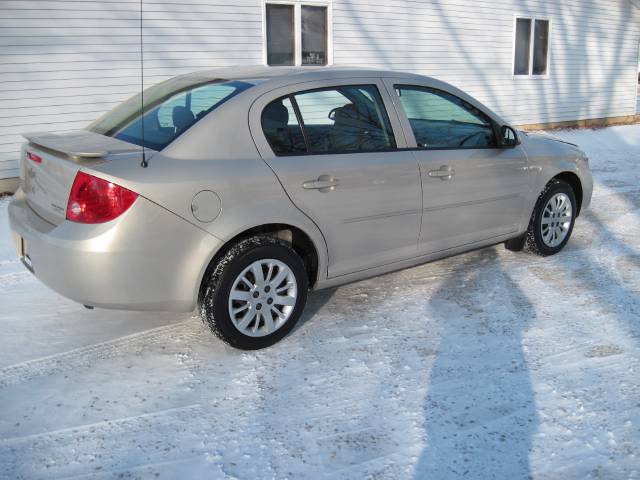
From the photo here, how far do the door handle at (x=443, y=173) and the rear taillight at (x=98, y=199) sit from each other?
6.87 ft

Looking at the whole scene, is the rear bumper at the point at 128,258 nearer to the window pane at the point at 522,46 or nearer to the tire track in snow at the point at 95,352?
the tire track in snow at the point at 95,352

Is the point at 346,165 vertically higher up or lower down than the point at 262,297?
higher up

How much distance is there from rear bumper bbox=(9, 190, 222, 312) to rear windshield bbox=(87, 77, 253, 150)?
0.50 m

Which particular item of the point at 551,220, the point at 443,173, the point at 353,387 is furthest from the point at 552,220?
the point at 353,387

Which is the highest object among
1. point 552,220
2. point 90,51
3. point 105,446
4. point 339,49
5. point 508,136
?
point 339,49

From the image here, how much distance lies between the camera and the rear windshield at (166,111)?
368 cm

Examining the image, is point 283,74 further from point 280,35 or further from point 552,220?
point 280,35

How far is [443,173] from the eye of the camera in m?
4.48

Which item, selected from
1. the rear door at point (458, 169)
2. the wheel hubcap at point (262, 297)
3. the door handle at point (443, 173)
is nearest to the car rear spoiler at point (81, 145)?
the wheel hubcap at point (262, 297)

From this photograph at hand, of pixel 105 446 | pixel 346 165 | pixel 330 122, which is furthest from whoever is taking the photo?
pixel 330 122

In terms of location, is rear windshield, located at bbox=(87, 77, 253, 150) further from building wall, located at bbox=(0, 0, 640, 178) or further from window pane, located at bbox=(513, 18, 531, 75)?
window pane, located at bbox=(513, 18, 531, 75)

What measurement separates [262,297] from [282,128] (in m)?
1.02

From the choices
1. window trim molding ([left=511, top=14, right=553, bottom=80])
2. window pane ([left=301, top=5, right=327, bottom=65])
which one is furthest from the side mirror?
window trim molding ([left=511, top=14, right=553, bottom=80])

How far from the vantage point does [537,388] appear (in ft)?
11.1
